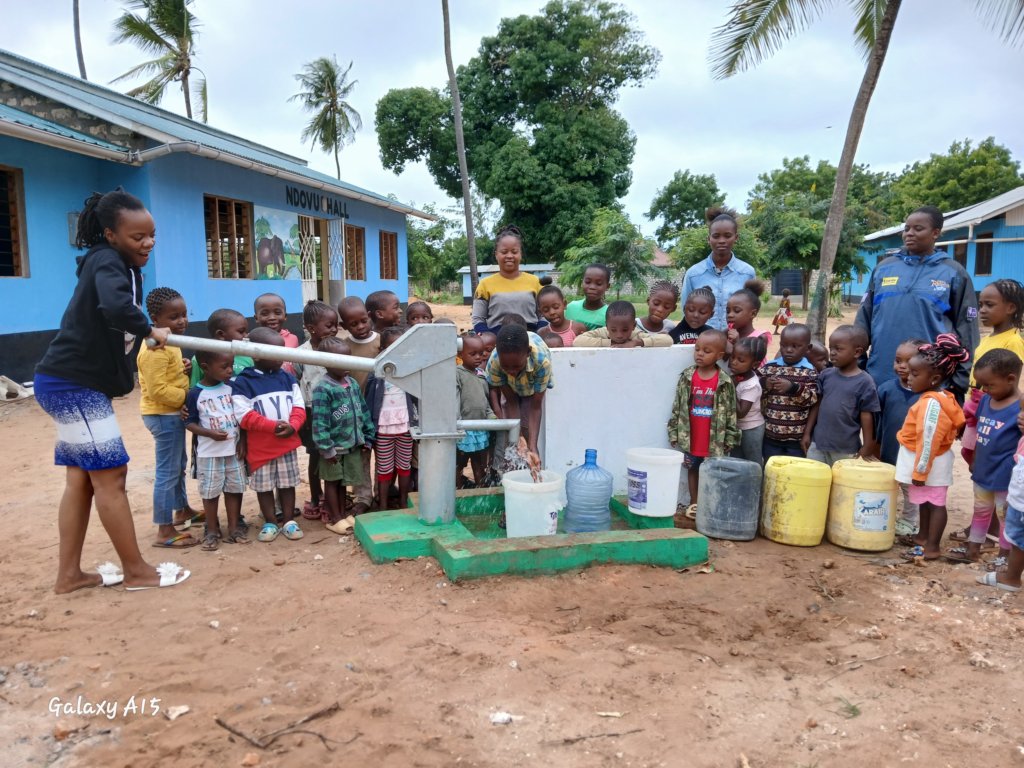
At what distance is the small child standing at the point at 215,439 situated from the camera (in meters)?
3.62

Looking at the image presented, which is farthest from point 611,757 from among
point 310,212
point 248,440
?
point 310,212

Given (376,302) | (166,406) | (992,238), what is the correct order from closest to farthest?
1. (166,406)
2. (376,302)
3. (992,238)

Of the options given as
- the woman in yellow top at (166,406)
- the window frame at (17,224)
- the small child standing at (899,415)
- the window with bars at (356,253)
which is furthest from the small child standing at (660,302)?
the window with bars at (356,253)

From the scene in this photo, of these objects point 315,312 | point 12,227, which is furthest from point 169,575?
point 12,227

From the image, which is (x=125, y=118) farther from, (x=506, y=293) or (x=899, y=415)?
(x=899, y=415)

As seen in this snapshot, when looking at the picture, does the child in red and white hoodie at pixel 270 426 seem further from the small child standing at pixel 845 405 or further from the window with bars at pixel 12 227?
the window with bars at pixel 12 227

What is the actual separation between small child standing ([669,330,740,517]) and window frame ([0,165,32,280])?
302 inches

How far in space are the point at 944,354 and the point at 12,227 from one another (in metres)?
9.19

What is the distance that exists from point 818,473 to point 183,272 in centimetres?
903

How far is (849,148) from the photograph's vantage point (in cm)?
820

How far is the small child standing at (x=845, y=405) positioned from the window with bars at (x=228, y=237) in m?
9.27

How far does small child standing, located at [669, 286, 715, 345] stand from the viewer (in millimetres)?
4469

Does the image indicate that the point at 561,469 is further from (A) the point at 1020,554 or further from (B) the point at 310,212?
(B) the point at 310,212

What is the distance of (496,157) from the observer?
25.0 meters
